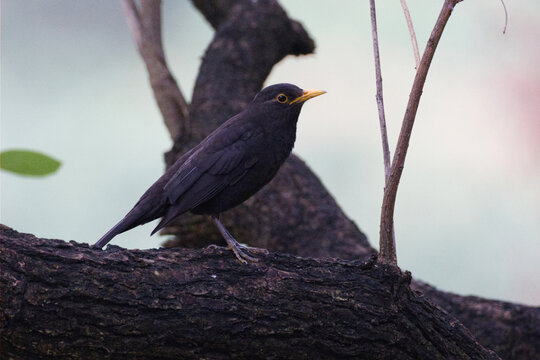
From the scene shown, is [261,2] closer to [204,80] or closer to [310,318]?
[204,80]

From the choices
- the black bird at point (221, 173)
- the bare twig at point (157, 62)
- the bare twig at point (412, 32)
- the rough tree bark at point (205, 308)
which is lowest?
the rough tree bark at point (205, 308)

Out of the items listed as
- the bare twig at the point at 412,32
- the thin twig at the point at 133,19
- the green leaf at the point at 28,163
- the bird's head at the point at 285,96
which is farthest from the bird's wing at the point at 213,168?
the thin twig at the point at 133,19

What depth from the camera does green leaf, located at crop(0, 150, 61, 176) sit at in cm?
141

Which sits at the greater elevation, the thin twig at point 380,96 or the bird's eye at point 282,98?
the bird's eye at point 282,98

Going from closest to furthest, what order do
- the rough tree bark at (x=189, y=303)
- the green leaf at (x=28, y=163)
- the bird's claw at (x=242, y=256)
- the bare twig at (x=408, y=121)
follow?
the green leaf at (x=28, y=163)
the rough tree bark at (x=189, y=303)
the bare twig at (x=408, y=121)
the bird's claw at (x=242, y=256)

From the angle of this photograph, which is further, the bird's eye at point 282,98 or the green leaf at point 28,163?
the bird's eye at point 282,98

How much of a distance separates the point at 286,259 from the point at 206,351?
65cm

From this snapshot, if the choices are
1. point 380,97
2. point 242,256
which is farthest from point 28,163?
point 380,97

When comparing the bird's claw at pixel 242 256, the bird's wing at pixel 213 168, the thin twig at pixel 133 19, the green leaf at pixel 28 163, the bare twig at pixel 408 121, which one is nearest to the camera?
the green leaf at pixel 28 163

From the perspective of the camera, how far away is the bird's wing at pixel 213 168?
4.15 metres

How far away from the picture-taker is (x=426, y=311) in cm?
352

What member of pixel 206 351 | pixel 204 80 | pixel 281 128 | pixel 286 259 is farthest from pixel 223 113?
pixel 206 351

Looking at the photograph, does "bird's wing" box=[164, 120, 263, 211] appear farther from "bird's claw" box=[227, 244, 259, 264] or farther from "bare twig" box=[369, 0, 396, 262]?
"bare twig" box=[369, 0, 396, 262]

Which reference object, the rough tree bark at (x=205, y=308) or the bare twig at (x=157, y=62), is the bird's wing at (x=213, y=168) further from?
the bare twig at (x=157, y=62)
